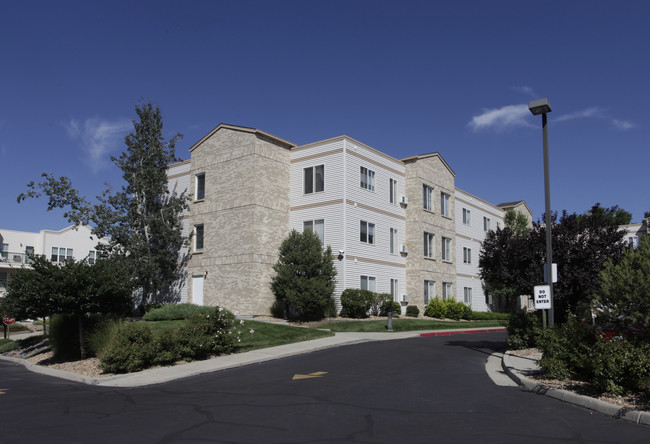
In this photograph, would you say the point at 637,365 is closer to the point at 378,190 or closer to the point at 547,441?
the point at 547,441

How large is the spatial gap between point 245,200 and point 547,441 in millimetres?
24548

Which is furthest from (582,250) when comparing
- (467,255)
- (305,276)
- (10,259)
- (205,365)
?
(10,259)

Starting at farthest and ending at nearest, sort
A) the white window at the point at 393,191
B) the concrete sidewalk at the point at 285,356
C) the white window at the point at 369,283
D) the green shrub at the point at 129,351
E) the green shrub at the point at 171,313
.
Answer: the white window at the point at 393,191 → the white window at the point at 369,283 → the green shrub at the point at 171,313 → the green shrub at the point at 129,351 → the concrete sidewalk at the point at 285,356

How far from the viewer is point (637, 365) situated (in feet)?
28.8

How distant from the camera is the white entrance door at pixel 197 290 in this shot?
31.8 metres

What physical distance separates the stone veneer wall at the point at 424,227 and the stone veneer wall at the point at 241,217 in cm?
833

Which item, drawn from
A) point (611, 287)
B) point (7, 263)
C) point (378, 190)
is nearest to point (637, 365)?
point (611, 287)

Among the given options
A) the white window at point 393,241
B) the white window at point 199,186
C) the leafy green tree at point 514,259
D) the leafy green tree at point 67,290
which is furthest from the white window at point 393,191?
the leafy green tree at point 67,290

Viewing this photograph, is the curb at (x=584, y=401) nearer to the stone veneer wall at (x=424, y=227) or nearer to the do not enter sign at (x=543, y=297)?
the do not enter sign at (x=543, y=297)

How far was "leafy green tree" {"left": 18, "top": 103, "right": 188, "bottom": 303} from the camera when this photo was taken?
3039 centimetres

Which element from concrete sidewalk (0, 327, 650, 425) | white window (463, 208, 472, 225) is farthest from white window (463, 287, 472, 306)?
concrete sidewalk (0, 327, 650, 425)

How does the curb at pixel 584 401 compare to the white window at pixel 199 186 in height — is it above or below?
below

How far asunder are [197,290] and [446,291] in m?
16.7

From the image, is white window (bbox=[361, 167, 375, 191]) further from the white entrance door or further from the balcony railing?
the balcony railing
